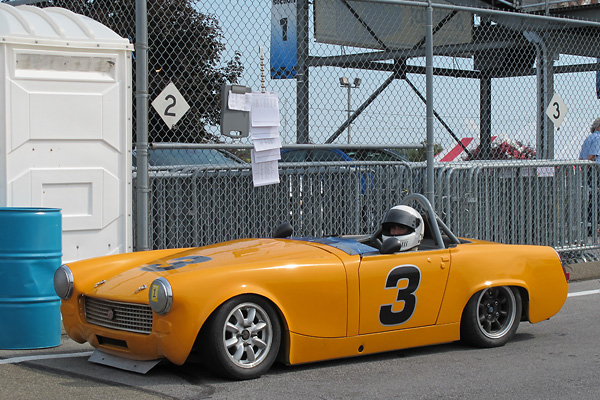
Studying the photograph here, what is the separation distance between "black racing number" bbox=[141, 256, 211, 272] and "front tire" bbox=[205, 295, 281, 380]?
535 mm

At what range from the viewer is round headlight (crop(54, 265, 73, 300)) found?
538 centimetres

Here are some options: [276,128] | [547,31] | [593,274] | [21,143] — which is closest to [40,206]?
[21,143]

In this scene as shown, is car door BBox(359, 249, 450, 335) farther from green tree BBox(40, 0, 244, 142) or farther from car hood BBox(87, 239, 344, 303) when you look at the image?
green tree BBox(40, 0, 244, 142)

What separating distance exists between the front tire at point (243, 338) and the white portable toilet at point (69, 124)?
7.44 feet

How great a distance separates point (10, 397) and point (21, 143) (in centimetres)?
254

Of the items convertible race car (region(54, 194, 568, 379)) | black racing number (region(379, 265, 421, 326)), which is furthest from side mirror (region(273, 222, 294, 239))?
black racing number (region(379, 265, 421, 326))

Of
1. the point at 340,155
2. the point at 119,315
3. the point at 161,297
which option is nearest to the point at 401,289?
the point at 161,297

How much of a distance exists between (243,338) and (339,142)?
427 centimetres

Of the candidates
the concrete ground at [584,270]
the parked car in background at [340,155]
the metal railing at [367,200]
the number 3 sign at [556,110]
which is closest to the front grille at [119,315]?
the metal railing at [367,200]

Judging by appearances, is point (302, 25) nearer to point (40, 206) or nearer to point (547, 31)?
point (40, 206)

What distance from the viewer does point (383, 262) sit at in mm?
5523

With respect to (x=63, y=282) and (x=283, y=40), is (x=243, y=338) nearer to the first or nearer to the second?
(x=63, y=282)

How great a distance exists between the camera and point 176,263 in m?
5.38

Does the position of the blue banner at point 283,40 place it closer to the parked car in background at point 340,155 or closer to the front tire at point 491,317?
the parked car in background at point 340,155
